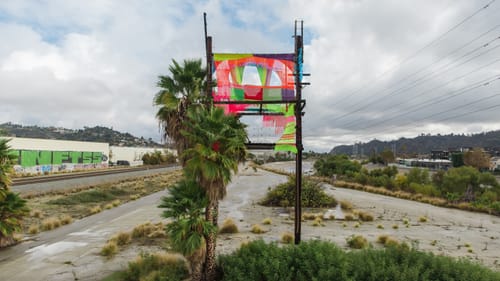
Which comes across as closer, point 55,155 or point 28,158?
point 28,158

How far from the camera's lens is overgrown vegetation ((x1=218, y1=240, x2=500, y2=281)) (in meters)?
6.70

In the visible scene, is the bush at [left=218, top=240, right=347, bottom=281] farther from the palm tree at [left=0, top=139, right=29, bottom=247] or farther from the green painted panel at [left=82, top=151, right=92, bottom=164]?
the green painted panel at [left=82, top=151, right=92, bottom=164]

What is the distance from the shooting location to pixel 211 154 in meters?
7.15

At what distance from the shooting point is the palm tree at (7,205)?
1192 cm

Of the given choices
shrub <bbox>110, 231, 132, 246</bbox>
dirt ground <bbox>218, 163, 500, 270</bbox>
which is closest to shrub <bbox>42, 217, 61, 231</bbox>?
shrub <bbox>110, 231, 132, 246</bbox>

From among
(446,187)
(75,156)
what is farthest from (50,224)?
(75,156)

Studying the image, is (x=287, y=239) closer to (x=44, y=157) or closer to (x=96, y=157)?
(x=44, y=157)

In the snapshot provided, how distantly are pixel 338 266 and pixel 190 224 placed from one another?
4064 millimetres

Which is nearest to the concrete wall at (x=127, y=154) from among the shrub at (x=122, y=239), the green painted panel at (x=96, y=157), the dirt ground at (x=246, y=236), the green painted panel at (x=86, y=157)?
the green painted panel at (x=96, y=157)

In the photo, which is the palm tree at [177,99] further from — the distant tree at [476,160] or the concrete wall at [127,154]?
the concrete wall at [127,154]

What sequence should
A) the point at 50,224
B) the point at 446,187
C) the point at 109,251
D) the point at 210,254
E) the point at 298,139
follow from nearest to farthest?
the point at 210,254, the point at 298,139, the point at 109,251, the point at 50,224, the point at 446,187

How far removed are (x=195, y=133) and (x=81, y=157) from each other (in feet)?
254

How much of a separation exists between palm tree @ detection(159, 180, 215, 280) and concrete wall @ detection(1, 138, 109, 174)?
54.5m

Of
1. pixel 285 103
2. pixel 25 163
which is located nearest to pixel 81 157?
pixel 25 163
